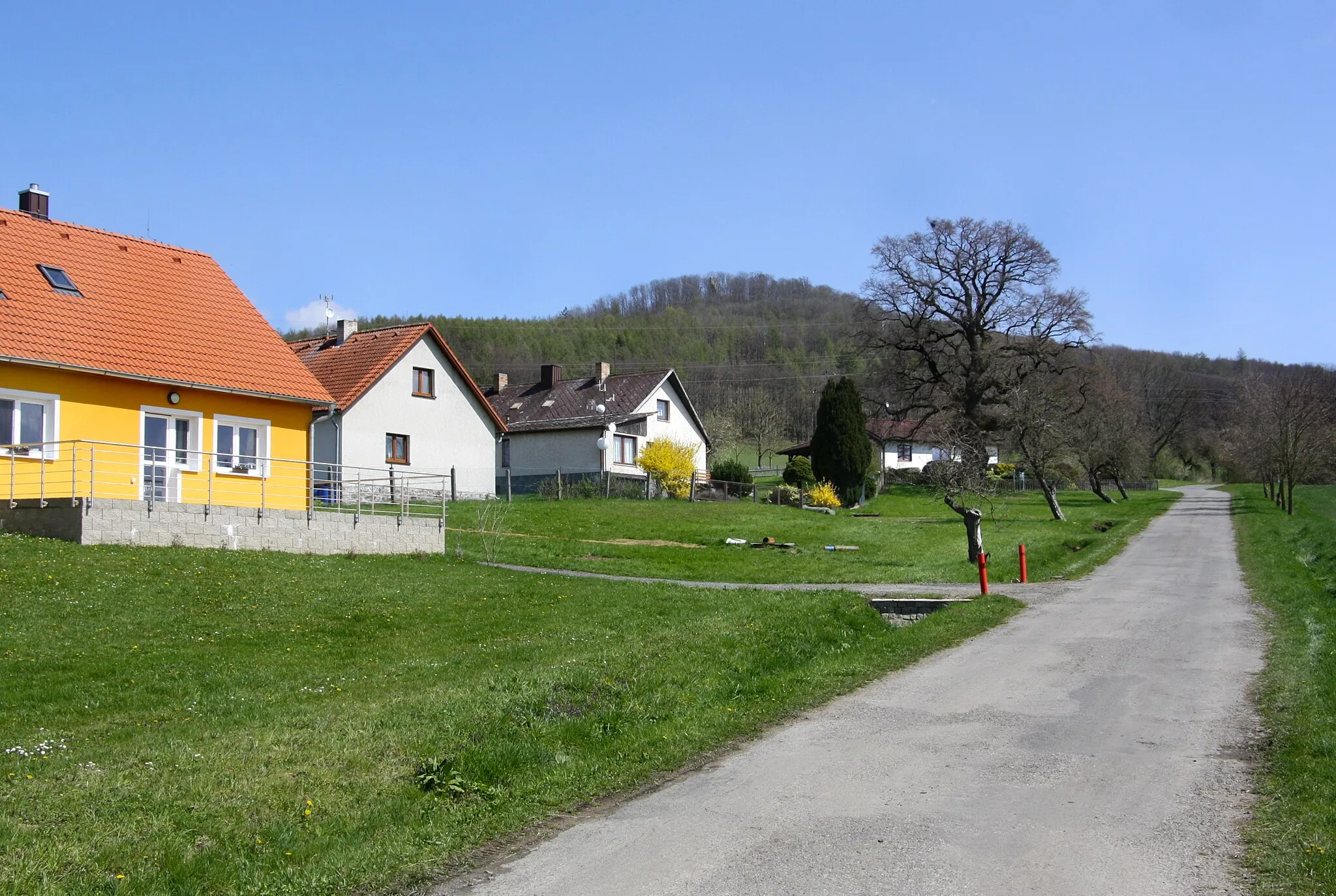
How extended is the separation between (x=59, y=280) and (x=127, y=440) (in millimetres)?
4447

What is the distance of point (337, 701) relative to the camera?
1065 centimetres

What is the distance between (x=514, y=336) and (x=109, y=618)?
88691mm

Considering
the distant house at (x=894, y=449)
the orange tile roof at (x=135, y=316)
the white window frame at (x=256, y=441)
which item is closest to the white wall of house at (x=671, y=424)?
the distant house at (x=894, y=449)

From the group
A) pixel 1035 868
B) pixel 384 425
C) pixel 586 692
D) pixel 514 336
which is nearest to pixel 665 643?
pixel 586 692

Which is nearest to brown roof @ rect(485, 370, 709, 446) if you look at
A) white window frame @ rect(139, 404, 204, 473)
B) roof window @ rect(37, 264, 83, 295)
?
white window frame @ rect(139, 404, 204, 473)

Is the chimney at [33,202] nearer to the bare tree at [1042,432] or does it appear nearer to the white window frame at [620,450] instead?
the white window frame at [620,450]

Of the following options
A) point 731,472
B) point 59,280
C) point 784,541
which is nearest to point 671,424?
point 731,472

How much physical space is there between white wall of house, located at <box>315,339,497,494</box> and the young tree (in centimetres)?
2140

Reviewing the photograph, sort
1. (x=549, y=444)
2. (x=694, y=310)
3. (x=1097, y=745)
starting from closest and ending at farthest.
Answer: (x=1097, y=745), (x=549, y=444), (x=694, y=310)

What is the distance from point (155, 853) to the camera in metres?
6.17

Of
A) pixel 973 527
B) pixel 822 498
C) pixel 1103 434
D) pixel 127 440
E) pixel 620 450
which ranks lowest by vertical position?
pixel 973 527

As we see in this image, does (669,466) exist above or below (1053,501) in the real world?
above

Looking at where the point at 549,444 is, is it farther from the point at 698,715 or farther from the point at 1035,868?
the point at 1035,868

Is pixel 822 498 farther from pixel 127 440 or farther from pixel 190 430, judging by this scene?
pixel 127 440
